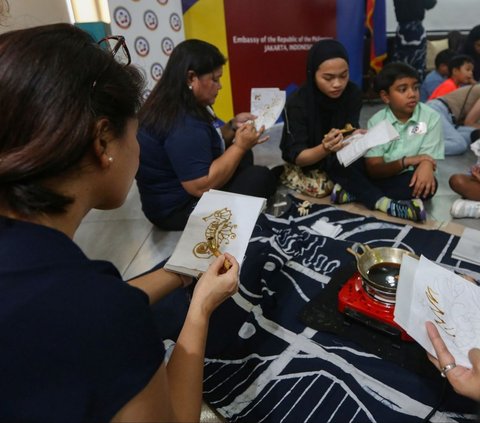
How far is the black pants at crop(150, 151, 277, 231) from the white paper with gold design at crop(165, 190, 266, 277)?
74 centimetres

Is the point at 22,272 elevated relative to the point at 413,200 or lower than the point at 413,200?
elevated

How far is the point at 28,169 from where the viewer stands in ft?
1.93

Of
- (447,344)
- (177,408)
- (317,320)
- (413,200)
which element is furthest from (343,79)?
(177,408)

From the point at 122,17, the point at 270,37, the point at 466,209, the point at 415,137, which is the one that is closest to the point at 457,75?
the point at 270,37

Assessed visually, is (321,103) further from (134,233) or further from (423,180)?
(134,233)

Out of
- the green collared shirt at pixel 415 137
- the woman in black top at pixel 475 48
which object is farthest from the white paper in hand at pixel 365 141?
the woman in black top at pixel 475 48

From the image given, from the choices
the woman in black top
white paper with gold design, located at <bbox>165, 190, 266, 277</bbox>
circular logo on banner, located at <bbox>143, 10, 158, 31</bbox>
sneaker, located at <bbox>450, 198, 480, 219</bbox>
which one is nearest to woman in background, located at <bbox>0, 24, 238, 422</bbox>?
white paper with gold design, located at <bbox>165, 190, 266, 277</bbox>

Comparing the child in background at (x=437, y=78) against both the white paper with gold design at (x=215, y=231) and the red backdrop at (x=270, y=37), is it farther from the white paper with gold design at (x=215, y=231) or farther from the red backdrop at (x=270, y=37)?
the white paper with gold design at (x=215, y=231)

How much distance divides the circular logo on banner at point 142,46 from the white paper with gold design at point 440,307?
8.65 ft

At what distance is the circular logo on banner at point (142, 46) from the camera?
3033mm

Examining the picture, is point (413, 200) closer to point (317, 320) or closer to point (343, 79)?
point (343, 79)

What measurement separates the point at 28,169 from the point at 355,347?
1125 mm

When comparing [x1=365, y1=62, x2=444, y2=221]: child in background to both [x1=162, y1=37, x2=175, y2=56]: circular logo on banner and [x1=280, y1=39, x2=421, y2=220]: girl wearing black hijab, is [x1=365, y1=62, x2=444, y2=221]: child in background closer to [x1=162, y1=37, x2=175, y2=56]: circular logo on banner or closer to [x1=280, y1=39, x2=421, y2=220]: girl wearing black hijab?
[x1=280, y1=39, x2=421, y2=220]: girl wearing black hijab

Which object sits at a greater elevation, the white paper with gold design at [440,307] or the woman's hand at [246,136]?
the woman's hand at [246,136]
